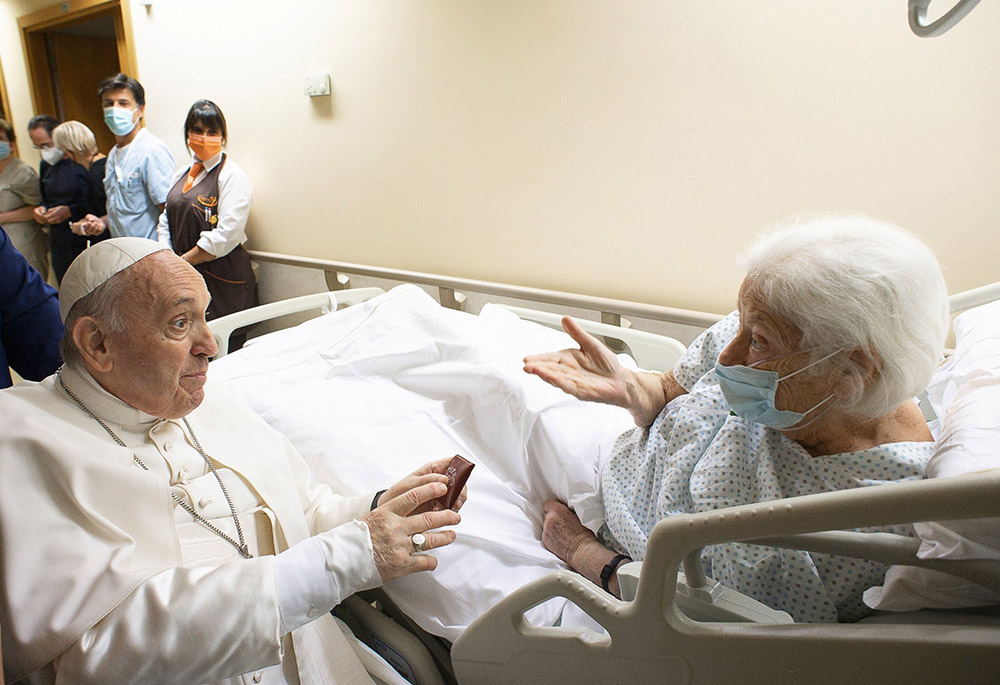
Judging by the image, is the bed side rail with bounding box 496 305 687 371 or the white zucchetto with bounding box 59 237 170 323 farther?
the bed side rail with bounding box 496 305 687 371

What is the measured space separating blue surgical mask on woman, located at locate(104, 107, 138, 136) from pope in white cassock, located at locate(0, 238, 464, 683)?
11.3 feet

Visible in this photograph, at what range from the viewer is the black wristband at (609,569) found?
145 centimetres

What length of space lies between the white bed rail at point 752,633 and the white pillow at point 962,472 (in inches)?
2.7

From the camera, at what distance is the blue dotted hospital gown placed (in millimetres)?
1135

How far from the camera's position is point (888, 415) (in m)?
1.24

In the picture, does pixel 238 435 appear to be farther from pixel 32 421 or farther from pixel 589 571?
pixel 589 571

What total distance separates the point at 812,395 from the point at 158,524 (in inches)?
49.2

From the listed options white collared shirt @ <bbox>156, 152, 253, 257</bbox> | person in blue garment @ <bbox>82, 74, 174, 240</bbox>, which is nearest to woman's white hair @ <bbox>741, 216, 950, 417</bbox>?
white collared shirt @ <bbox>156, 152, 253, 257</bbox>

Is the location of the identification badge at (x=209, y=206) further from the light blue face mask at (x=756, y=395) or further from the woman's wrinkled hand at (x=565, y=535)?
the light blue face mask at (x=756, y=395)

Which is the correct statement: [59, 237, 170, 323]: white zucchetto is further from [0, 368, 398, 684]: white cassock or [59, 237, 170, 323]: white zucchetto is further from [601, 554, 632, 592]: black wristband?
[601, 554, 632, 592]: black wristband

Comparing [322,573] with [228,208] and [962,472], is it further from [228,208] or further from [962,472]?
[228,208]

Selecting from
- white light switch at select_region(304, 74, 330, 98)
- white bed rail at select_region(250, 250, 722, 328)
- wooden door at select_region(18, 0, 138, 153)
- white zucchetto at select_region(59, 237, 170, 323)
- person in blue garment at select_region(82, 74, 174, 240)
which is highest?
wooden door at select_region(18, 0, 138, 153)

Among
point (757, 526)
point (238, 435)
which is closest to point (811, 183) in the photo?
point (757, 526)

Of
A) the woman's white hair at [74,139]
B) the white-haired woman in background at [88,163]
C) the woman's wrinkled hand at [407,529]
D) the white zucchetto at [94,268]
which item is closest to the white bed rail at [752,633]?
the woman's wrinkled hand at [407,529]
